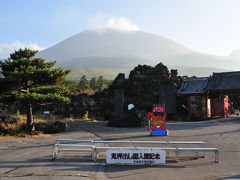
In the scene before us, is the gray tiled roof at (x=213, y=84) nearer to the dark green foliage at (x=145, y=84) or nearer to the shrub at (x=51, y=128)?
the dark green foliage at (x=145, y=84)

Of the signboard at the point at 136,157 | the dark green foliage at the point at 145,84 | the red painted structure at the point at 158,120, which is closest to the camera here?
the signboard at the point at 136,157

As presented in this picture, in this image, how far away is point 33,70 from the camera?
743 inches

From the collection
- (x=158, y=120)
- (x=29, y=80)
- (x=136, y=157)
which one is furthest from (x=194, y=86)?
(x=136, y=157)

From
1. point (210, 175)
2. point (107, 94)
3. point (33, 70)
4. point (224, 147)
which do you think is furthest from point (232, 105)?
point (210, 175)

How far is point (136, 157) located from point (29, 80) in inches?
506

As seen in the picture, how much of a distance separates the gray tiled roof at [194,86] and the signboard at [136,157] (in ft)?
88.7

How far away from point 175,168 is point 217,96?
2829cm

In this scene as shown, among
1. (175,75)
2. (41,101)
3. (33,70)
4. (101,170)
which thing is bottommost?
(101,170)

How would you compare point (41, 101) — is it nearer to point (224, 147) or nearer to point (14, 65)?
point (14, 65)

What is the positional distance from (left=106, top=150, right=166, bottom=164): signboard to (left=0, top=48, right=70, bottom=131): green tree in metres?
9.72

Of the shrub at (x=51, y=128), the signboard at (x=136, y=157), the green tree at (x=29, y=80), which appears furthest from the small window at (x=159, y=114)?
the signboard at (x=136, y=157)

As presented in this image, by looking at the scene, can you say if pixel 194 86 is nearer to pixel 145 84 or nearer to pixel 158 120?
pixel 145 84

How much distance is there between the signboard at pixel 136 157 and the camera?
10094 millimetres

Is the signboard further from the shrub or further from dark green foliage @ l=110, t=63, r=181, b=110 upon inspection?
dark green foliage @ l=110, t=63, r=181, b=110
